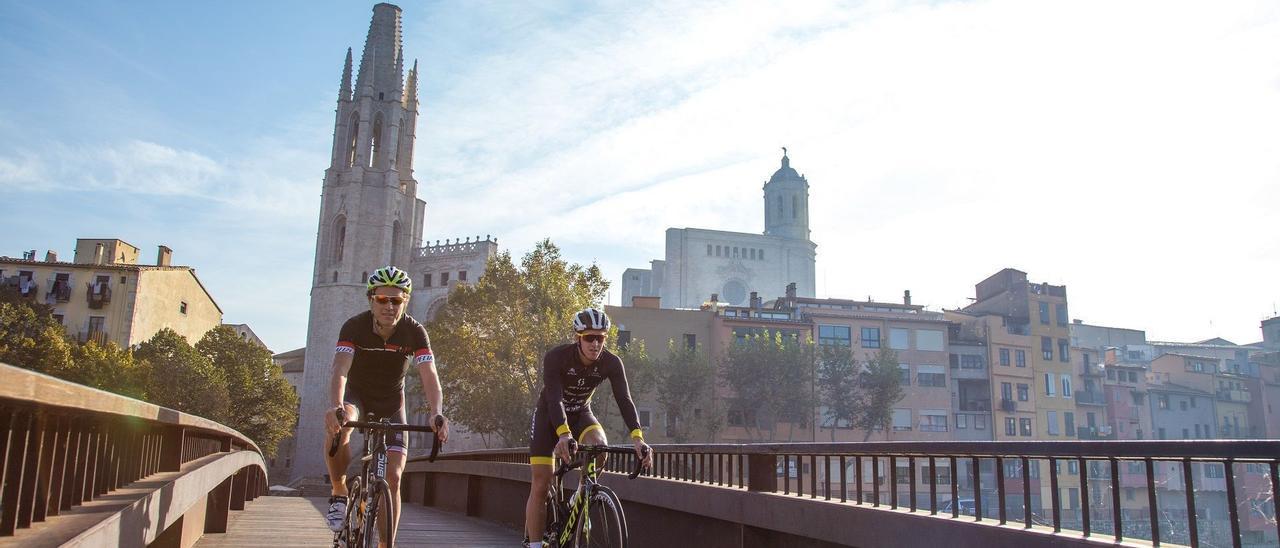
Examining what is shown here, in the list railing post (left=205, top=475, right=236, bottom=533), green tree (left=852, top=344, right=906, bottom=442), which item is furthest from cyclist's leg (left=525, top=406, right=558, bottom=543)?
green tree (left=852, top=344, right=906, bottom=442)

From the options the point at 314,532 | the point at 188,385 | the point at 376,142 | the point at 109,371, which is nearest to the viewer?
the point at 314,532

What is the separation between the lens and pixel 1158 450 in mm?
4035

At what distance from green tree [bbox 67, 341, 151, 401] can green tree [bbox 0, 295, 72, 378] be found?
711 millimetres

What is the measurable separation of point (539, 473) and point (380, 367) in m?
1.46

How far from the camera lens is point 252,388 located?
62.6 metres

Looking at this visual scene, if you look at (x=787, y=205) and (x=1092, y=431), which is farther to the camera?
(x=787, y=205)

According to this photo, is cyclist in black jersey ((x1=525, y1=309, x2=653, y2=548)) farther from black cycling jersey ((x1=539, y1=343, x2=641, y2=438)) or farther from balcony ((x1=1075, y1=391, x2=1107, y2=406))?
balcony ((x1=1075, y1=391, x2=1107, y2=406))

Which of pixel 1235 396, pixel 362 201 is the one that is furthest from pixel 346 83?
pixel 1235 396

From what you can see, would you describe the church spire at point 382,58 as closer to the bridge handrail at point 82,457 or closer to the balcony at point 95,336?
the balcony at point 95,336

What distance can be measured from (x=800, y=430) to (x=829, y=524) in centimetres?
6076

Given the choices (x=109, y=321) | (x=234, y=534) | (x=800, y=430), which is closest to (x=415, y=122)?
(x=109, y=321)

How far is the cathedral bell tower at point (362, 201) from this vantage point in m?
96.2

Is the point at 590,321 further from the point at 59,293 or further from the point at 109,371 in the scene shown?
the point at 59,293

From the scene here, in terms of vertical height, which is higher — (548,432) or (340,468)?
(548,432)
